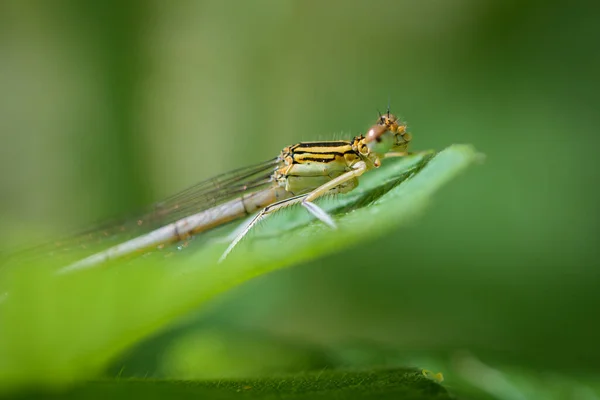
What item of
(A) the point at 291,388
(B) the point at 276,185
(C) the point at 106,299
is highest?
(C) the point at 106,299

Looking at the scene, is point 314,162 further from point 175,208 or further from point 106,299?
point 106,299

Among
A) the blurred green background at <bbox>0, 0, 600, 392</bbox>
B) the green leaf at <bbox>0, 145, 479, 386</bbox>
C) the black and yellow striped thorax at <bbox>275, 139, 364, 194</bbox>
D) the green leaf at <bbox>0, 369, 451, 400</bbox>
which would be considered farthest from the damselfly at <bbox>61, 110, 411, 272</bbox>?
the green leaf at <bbox>0, 369, 451, 400</bbox>

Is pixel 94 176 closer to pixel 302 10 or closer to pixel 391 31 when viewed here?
pixel 302 10

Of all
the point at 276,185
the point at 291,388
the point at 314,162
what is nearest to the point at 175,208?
the point at 276,185

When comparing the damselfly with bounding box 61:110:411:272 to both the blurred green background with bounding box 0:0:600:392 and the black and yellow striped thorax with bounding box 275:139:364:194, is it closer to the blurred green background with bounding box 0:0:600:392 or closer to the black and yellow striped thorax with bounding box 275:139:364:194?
the black and yellow striped thorax with bounding box 275:139:364:194

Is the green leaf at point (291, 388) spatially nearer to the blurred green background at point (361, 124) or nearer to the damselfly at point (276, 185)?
the damselfly at point (276, 185)

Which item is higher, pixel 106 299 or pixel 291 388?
pixel 106 299

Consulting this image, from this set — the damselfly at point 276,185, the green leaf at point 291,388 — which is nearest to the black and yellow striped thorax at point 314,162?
the damselfly at point 276,185
